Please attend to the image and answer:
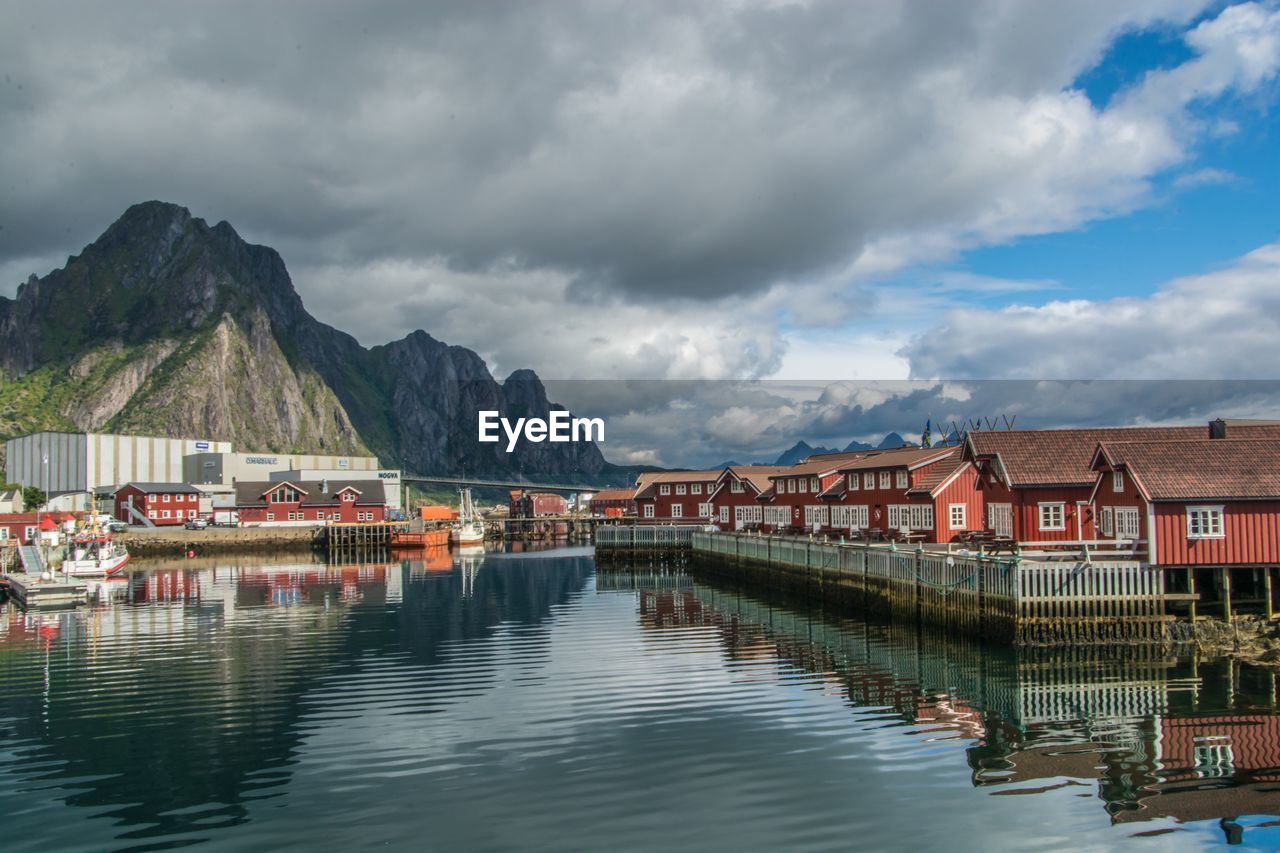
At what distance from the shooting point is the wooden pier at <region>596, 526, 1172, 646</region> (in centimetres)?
3331

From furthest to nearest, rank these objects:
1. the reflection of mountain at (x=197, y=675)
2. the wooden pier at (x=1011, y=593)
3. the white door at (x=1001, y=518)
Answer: the white door at (x=1001, y=518) < the wooden pier at (x=1011, y=593) < the reflection of mountain at (x=197, y=675)

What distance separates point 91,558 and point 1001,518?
69.9 meters

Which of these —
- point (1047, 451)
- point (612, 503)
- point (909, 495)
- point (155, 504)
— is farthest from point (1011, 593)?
point (612, 503)

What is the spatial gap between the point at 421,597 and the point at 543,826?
158 feet

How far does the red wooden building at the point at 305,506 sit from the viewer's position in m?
136

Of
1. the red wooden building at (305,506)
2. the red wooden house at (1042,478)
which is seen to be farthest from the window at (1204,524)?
the red wooden building at (305,506)

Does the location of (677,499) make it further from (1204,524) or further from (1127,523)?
(1204,524)

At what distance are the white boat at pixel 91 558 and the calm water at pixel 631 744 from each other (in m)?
38.2

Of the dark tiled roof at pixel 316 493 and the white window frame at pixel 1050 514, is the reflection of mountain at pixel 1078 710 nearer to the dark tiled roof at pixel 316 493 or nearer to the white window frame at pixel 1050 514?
the white window frame at pixel 1050 514

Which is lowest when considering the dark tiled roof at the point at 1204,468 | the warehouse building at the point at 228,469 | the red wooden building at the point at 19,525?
the red wooden building at the point at 19,525

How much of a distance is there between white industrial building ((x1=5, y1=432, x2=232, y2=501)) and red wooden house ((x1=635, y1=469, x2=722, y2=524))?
4345 inches

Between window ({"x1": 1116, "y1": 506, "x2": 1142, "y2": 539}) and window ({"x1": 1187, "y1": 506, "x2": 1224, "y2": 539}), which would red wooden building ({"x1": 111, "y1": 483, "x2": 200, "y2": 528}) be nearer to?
window ({"x1": 1116, "y1": 506, "x2": 1142, "y2": 539})

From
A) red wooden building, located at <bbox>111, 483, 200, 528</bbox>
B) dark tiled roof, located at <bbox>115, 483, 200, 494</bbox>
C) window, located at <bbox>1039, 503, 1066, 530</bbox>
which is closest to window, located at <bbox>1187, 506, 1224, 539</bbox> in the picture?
window, located at <bbox>1039, 503, 1066, 530</bbox>

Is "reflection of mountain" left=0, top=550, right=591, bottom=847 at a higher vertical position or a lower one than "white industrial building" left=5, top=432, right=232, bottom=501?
lower
